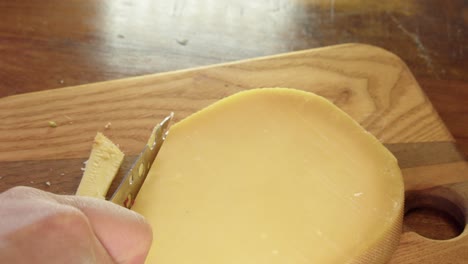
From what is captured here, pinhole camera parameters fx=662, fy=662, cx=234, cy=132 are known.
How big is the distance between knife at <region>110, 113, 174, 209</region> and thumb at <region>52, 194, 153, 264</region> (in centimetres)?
14

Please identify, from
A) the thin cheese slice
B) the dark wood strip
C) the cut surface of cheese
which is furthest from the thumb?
the dark wood strip

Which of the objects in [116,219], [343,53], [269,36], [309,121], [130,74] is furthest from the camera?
[269,36]

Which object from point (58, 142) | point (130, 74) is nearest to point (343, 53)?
point (130, 74)

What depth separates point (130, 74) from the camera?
1622mm

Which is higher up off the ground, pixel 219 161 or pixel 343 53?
pixel 343 53

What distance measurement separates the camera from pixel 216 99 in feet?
4.63

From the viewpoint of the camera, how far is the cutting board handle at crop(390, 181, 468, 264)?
1200 millimetres

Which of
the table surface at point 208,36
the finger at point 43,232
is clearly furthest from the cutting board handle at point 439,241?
the finger at point 43,232

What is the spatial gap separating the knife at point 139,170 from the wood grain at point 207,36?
0.39 metres

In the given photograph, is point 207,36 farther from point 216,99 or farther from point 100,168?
point 100,168

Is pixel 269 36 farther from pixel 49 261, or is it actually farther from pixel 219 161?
pixel 49 261

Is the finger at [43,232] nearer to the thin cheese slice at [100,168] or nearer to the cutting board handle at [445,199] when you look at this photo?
the thin cheese slice at [100,168]

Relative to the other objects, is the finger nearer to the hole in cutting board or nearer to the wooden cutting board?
the wooden cutting board

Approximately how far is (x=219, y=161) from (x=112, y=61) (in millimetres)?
527
